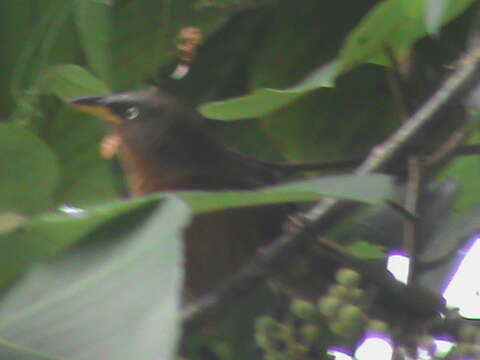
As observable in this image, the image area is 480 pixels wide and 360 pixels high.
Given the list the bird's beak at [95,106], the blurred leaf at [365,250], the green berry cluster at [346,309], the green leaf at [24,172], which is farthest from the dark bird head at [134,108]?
the green berry cluster at [346,309]

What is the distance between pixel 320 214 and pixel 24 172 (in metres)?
0.25

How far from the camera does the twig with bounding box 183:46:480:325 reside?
2.35 feet

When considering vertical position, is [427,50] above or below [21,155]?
above

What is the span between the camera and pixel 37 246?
0.60m

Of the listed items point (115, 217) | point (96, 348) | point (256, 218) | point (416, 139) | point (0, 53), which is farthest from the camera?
point (0, 53)

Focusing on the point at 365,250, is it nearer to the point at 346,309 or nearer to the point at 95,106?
the point at 346,309

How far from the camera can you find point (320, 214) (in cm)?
72

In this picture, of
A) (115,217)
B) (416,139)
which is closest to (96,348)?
(115,217)

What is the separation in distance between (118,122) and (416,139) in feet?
1.29

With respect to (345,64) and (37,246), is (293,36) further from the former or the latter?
(37,246)

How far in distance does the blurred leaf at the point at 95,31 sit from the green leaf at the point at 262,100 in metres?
0.22

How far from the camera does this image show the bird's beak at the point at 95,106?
959 millimetres

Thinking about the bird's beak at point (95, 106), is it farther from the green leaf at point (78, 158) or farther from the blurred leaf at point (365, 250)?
the blurred leaf at point (365, 250)

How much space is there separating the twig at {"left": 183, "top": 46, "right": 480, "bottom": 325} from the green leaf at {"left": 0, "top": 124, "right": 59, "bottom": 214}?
16 cm
